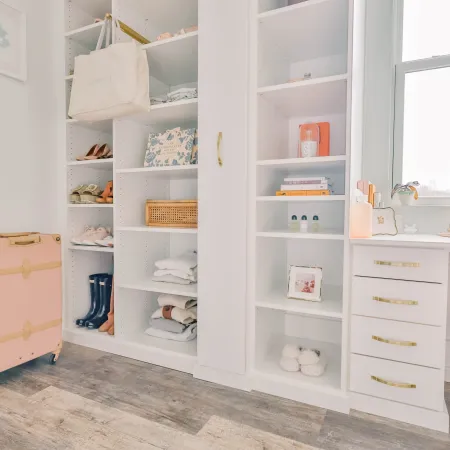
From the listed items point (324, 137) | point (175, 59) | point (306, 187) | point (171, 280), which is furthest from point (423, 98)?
point (171, 280)

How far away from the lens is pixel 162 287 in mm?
2057

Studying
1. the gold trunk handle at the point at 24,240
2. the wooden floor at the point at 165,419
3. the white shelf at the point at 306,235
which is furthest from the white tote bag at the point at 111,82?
the wooden floor at the point at 165,419

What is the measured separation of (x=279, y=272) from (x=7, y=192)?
1.67 meters

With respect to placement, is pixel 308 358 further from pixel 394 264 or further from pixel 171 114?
pixel 171 114

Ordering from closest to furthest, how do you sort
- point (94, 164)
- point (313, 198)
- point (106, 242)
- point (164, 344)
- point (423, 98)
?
point (313, 198)
point (423, 98)
point (164, 344)
point (106, 242)
point (94, 164)

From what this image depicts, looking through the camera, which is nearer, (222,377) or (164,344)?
(222,377)

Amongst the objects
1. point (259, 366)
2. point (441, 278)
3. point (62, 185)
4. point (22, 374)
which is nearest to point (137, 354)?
point (22, 374)

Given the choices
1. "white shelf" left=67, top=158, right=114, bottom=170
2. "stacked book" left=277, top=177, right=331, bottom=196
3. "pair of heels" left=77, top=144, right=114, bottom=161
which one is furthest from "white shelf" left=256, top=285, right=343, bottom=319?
"pair of heels" left=77, top=144, right=114, bottom=161

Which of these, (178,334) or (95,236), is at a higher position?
(95,236)

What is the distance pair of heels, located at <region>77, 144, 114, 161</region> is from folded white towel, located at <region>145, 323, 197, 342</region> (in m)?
1.17

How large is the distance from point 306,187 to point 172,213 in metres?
0.83

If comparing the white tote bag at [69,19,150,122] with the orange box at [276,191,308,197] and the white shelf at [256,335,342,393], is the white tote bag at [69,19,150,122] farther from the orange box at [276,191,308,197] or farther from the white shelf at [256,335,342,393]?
the white shelf at [256,335,342,393]

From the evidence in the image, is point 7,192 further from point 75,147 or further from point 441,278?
point 441,278

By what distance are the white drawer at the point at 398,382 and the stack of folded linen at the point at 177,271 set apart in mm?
1014
